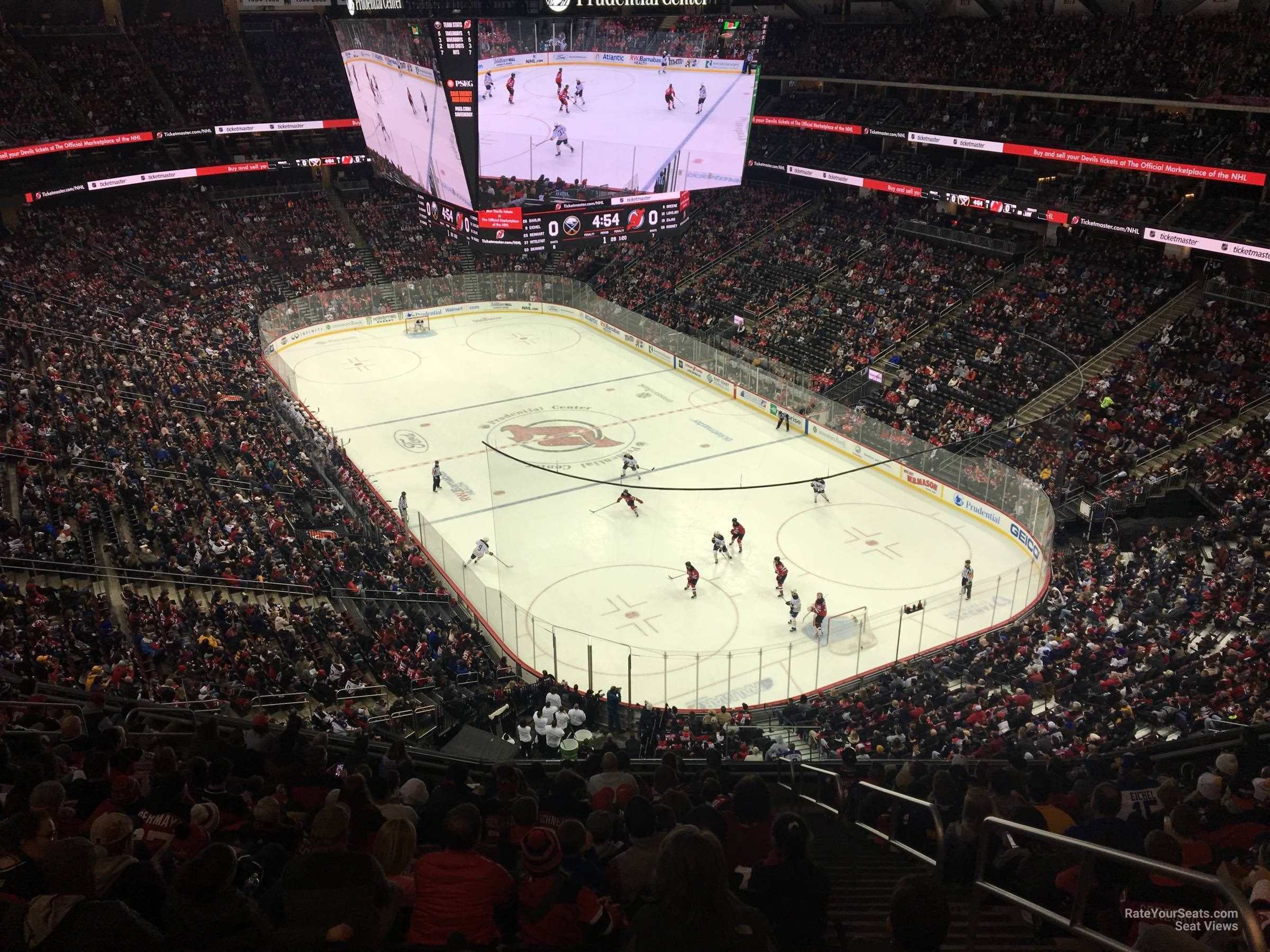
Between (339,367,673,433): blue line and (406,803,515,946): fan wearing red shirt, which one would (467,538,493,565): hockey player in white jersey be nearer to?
(339,367,673,433): blue line

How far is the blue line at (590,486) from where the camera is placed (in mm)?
23781

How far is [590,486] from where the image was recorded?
24.6 meters

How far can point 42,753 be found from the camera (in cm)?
698

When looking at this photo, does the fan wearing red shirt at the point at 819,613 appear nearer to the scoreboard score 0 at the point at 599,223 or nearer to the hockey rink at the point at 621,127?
the scoreboard score 0 at the point at 599,223

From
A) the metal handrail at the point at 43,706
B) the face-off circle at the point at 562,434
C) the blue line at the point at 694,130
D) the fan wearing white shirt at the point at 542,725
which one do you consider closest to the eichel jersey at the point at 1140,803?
the metal handrail at the point at 43,706

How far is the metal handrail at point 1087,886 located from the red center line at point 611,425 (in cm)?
2853

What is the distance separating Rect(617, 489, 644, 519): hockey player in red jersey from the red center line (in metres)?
8.97

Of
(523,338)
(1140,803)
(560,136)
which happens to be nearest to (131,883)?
(1140,803)

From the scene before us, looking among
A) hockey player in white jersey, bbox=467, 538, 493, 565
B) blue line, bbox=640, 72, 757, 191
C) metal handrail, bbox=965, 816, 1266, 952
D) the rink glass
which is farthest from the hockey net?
blue line, bbox=640, 72, 757, 191

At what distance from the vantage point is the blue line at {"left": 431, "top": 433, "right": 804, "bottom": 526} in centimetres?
2378

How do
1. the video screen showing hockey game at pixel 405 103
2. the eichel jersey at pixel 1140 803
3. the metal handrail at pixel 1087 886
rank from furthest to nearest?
the video screen showing hockey game at pixel 405 103, the eichel jersey at pixel 1140 803, the metal handrail at pixel 1087 886

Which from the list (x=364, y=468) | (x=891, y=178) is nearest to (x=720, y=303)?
(x=891, y=178)

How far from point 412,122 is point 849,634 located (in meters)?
22.3

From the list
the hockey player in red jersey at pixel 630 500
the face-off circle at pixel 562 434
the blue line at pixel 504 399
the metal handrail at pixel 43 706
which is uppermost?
the metal handrail at pixel 43 706
